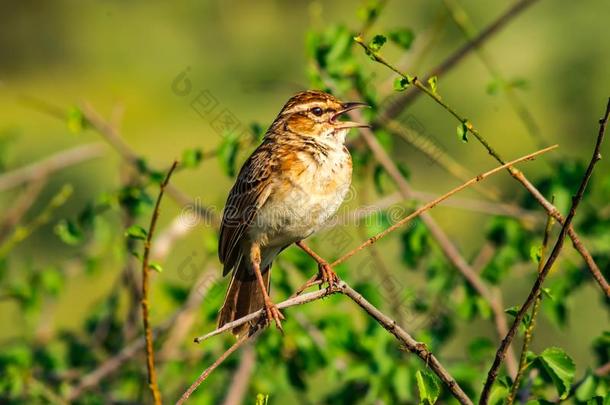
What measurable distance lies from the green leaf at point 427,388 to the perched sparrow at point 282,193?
1259mm

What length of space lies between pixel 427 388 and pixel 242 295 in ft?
5.86

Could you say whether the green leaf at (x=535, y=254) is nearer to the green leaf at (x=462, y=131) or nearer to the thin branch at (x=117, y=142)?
the green leaf at (x=462, y=131)

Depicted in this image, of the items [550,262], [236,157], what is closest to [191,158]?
[236,157]

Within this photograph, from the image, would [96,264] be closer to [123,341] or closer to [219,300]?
[123,341]

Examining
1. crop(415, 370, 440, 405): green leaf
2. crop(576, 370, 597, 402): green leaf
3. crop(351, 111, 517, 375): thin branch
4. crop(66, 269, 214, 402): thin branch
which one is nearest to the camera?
crop(415, 370, 440, 405): green leaf

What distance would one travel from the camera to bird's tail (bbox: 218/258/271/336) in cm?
421

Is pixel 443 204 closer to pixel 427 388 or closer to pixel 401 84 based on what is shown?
pixel 401 84

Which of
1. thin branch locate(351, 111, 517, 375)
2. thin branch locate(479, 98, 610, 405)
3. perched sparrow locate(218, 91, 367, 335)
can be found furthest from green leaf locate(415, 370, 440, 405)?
thin branch locate(351, 111, 517, 375)

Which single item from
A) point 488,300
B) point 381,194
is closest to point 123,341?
point 381,194

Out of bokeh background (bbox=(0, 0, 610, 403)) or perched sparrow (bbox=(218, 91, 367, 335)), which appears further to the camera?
bokeh background (bbox=(0, 0, 610, 403))

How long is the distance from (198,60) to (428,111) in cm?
358

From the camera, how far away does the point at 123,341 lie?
5133mm

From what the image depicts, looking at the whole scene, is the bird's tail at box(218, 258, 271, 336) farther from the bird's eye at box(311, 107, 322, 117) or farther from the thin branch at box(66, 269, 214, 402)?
the bird's eye at box(311, 107, 322, 117)

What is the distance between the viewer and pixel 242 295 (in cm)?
430
